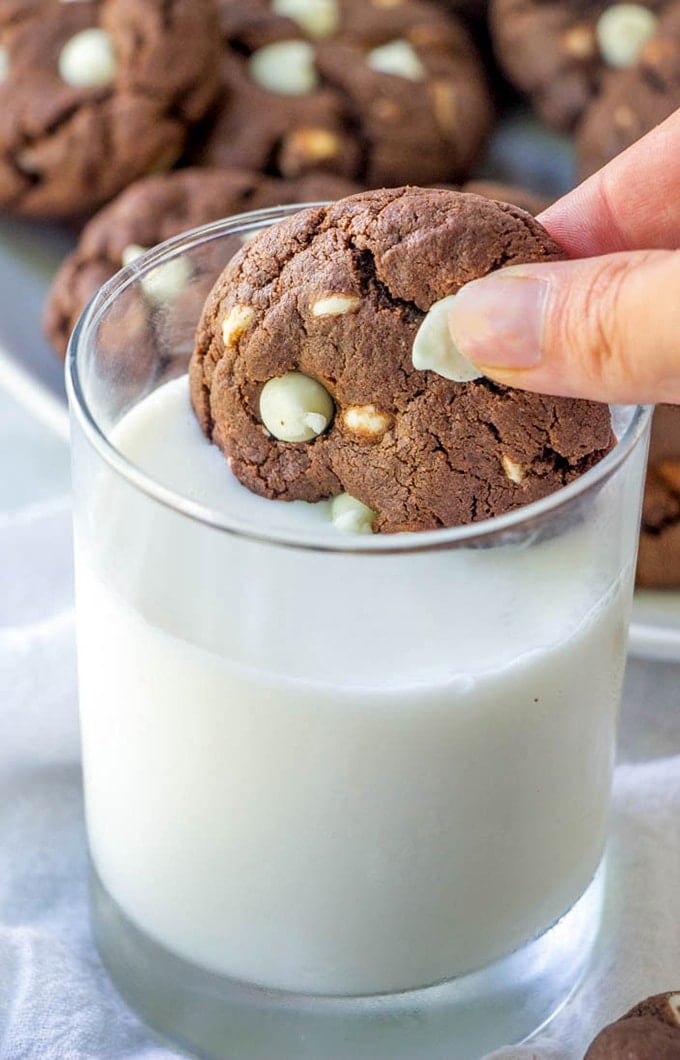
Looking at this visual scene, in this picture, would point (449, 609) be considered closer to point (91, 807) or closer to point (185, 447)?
point (185, 447)

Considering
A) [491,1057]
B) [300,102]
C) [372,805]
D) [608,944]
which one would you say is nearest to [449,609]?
[372,805]

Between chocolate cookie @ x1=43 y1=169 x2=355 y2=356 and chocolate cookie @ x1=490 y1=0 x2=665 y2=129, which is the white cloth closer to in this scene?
chocolate cookie @ x1=43 y1=169 x2=355 y2=356

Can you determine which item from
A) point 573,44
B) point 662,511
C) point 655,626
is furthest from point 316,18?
point 655,626

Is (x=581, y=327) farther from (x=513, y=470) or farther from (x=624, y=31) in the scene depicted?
(x=624, y=31)

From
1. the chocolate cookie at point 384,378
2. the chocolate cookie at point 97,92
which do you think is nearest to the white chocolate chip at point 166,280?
the chocolate cookie at point 384,378

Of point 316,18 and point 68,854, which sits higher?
point 316,18

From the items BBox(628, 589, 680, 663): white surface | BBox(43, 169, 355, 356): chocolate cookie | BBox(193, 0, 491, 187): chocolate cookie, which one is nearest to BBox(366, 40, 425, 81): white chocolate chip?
BBox(193, 0, 491, 187): chocolate cookie

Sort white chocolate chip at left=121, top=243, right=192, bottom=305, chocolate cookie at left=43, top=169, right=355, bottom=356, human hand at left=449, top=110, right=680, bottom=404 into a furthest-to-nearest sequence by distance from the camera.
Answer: chocolate cookie at left=43, top=169, right=355, bottom=356, white chocolate chip at left=121, top=243, right=192, bottom=305, human hand at left=449, top=110, right=680, bottom=404
